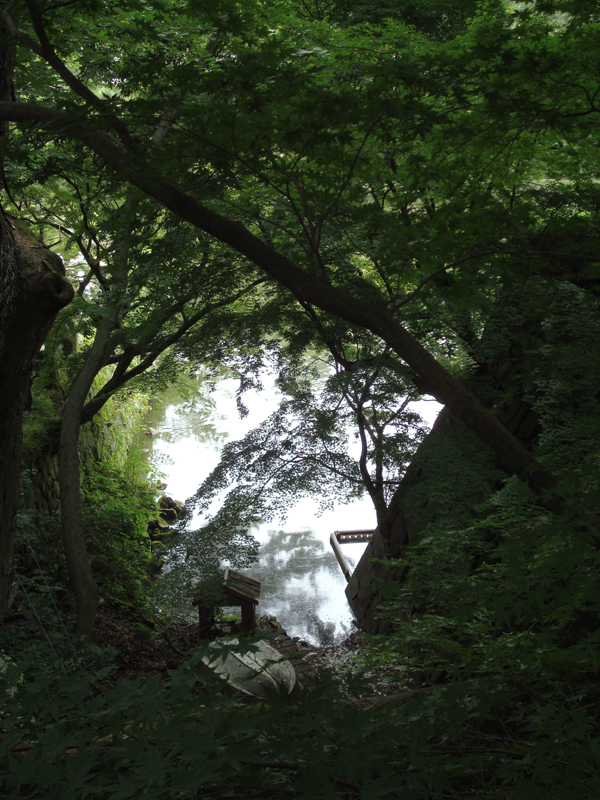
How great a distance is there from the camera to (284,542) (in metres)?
12.3

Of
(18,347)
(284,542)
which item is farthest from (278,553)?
(18,347)

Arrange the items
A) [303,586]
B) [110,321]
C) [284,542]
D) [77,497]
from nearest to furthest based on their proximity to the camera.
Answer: [77,497]
[110,321]
[303,586]
[284,542]

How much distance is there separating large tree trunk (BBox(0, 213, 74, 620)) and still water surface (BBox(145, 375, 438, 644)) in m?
2.61

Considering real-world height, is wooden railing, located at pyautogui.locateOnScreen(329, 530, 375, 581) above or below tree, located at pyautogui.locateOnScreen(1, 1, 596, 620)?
above

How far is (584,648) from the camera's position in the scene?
2191 millimetres

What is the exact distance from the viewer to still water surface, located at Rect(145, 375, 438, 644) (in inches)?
357

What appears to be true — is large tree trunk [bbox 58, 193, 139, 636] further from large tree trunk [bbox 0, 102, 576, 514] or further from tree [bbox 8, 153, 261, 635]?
large tree trunk [bbox 0, 102, 576, 514]

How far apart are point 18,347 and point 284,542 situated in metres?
10.00

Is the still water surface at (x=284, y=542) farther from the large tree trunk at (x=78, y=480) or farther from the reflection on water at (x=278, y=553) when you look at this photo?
the large tree trunk at (x=78, y=480)

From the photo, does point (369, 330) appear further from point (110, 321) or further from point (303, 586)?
point (303, 586)

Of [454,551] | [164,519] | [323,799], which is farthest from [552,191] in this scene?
[164,519]

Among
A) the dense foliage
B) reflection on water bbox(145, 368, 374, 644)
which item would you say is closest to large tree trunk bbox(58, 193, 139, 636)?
the dense foliage

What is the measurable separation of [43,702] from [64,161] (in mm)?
5942

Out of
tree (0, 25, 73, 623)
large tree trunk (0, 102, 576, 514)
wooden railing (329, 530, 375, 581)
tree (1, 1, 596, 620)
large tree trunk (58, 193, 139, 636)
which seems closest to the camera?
tree (1, 1, 596, 620)
